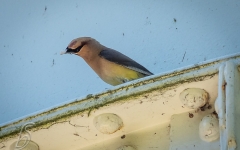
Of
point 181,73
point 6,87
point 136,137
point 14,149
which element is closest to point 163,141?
point 136,137

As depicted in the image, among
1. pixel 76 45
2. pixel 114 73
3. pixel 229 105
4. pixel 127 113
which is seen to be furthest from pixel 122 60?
pixel 229 105

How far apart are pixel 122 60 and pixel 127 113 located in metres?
1.25

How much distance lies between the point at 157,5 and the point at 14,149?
5.33ft

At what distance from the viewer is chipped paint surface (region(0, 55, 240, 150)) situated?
84.1 inches

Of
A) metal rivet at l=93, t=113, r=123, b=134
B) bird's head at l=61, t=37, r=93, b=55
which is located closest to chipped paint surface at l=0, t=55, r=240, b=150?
metal rivet at l=93, t=113, r=123, b=134

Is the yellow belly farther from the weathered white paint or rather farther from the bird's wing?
the weathered white paint

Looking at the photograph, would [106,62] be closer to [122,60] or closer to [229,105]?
[122,60]

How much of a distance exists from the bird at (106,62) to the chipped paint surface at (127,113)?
107 centimetres

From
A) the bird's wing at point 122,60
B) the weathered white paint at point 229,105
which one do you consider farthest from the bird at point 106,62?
the weathered white paint at point 229,105

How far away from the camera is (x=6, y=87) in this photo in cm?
375

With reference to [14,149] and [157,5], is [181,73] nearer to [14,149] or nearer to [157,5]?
[14,149]

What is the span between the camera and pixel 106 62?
355 cm

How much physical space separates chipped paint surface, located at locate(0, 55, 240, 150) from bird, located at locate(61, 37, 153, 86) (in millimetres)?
1069

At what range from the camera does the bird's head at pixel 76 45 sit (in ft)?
11.5
